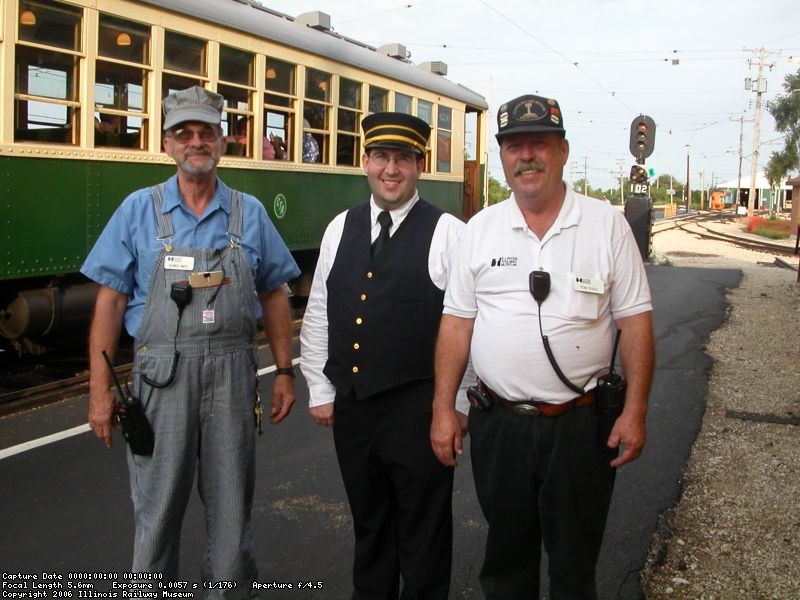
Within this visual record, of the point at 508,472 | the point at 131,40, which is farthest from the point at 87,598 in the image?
the point at 131,40

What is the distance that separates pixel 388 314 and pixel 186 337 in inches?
28.5

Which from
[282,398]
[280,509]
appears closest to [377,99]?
[280,509]

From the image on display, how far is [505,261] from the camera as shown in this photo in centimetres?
293

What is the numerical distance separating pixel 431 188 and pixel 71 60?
23.6 feet

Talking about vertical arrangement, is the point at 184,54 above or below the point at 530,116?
above

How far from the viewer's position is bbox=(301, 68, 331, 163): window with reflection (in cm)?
1048

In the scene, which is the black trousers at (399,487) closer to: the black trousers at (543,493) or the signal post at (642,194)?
the black trousers at (543,493)

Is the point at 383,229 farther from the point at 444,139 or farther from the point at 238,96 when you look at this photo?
the point at 444,139

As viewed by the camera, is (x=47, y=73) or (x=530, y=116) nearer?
(x=530, y=116)

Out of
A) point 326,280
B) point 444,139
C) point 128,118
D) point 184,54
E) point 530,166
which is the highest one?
point 184,54

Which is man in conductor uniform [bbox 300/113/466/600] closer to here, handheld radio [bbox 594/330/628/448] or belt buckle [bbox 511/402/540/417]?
belt buckle [bbox 511/402/540/417]

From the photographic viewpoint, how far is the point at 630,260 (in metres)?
2.90

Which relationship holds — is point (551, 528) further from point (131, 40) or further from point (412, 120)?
point (131, 40)

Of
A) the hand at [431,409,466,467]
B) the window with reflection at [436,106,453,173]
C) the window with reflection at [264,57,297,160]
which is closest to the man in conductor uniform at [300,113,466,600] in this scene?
the hand at [431,409,466,467]
